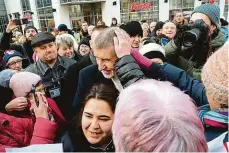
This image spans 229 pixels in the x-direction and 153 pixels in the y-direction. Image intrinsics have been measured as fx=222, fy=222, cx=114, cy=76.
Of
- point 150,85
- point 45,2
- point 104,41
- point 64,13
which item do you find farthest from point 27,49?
point 45,2

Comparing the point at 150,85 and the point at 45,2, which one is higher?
the point at 45,2

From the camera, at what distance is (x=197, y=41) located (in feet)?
4.50

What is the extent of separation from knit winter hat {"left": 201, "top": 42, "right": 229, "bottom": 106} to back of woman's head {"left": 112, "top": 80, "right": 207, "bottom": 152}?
0.14 m

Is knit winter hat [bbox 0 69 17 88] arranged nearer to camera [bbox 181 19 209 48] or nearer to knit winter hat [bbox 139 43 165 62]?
knit winter hat [bbox 139 43 165 62]

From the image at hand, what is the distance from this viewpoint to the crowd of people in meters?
0.59

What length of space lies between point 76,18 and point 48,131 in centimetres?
1607

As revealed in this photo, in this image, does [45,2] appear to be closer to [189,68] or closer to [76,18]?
[76,18]

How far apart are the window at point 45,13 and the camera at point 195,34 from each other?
1653 cm

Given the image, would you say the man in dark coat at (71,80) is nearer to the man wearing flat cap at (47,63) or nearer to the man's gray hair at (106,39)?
the man wearing flat cap at (47,63)

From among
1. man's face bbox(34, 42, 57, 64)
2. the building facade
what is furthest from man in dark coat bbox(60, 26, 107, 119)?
the building facade

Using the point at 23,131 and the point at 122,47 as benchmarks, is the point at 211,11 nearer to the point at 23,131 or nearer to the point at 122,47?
the point at 122,47

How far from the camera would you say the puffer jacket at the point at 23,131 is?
1.17m

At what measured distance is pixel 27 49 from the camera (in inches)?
145

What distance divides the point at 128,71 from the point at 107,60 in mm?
317
